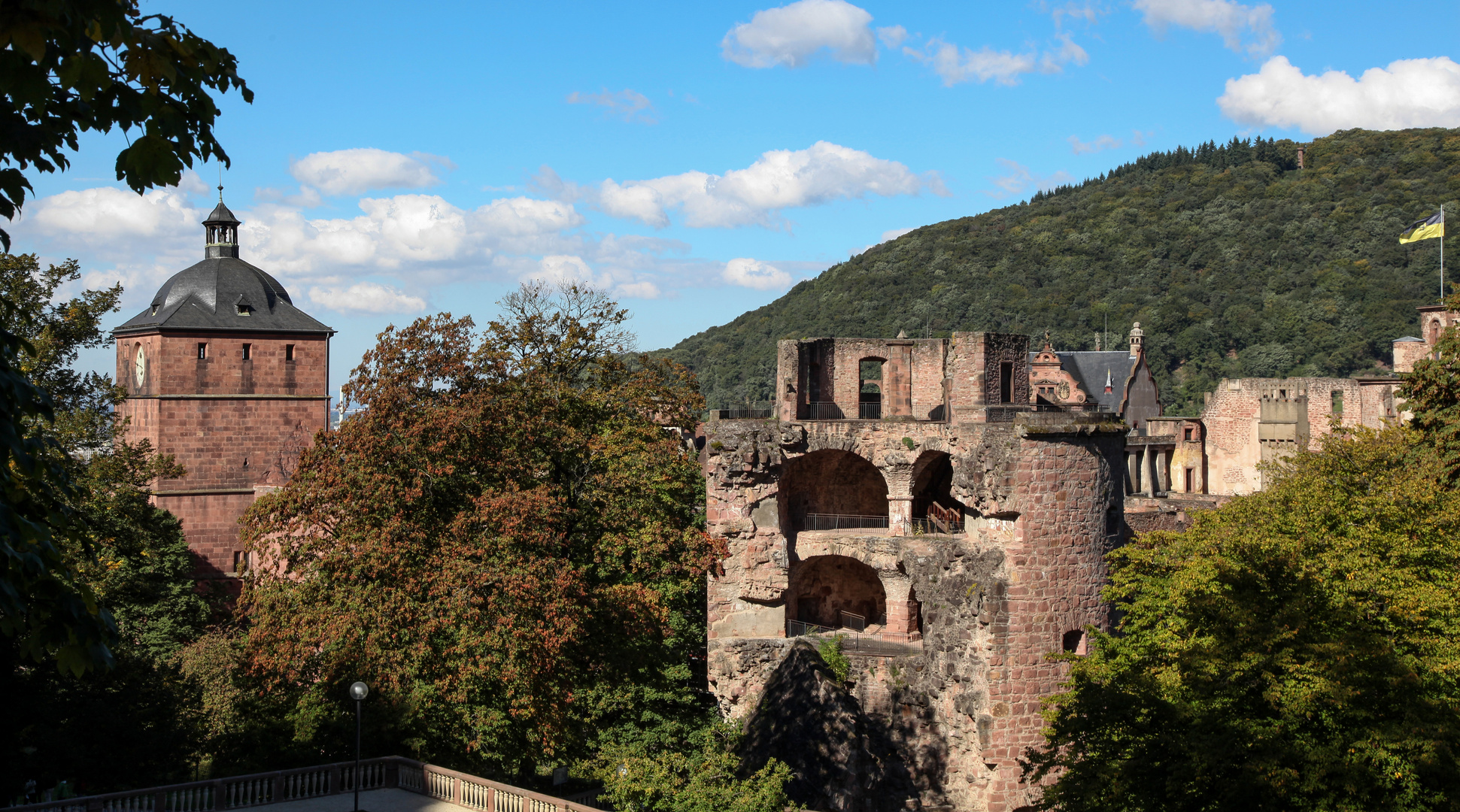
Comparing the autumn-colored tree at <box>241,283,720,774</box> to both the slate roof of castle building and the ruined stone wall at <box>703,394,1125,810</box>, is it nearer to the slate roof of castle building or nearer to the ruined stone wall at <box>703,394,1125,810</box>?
the ruined stone wall at <box>703,394,1125,810</box>

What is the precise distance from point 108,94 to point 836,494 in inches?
1140

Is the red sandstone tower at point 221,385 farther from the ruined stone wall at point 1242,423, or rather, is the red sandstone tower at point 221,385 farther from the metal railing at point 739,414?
the ruined stone wall at point 1242,423

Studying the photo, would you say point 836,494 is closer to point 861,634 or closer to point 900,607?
point 900,607

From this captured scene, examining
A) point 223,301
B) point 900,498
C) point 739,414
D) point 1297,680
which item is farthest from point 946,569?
point 223,301

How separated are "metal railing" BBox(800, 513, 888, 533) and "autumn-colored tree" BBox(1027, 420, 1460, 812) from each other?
483 inches

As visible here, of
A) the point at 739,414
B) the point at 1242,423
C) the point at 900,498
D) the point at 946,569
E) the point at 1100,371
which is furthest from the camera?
the point at 1100,371

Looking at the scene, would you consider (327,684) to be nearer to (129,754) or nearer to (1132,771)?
(129,754)

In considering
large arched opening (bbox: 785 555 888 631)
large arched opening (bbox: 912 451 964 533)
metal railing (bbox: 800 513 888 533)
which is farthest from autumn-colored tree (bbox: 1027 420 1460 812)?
metal railing (bbox: 800 513 888 533)

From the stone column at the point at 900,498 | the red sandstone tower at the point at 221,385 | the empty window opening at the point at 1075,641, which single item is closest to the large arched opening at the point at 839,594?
the stone column at the point at 900,498

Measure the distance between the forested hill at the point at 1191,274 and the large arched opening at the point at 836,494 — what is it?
2094 inches

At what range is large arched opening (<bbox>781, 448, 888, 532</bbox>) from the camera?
1346 inches

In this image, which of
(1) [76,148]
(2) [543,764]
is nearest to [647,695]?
(2) [543,764]

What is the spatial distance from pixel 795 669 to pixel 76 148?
21827 mm

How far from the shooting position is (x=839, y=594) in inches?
1319
